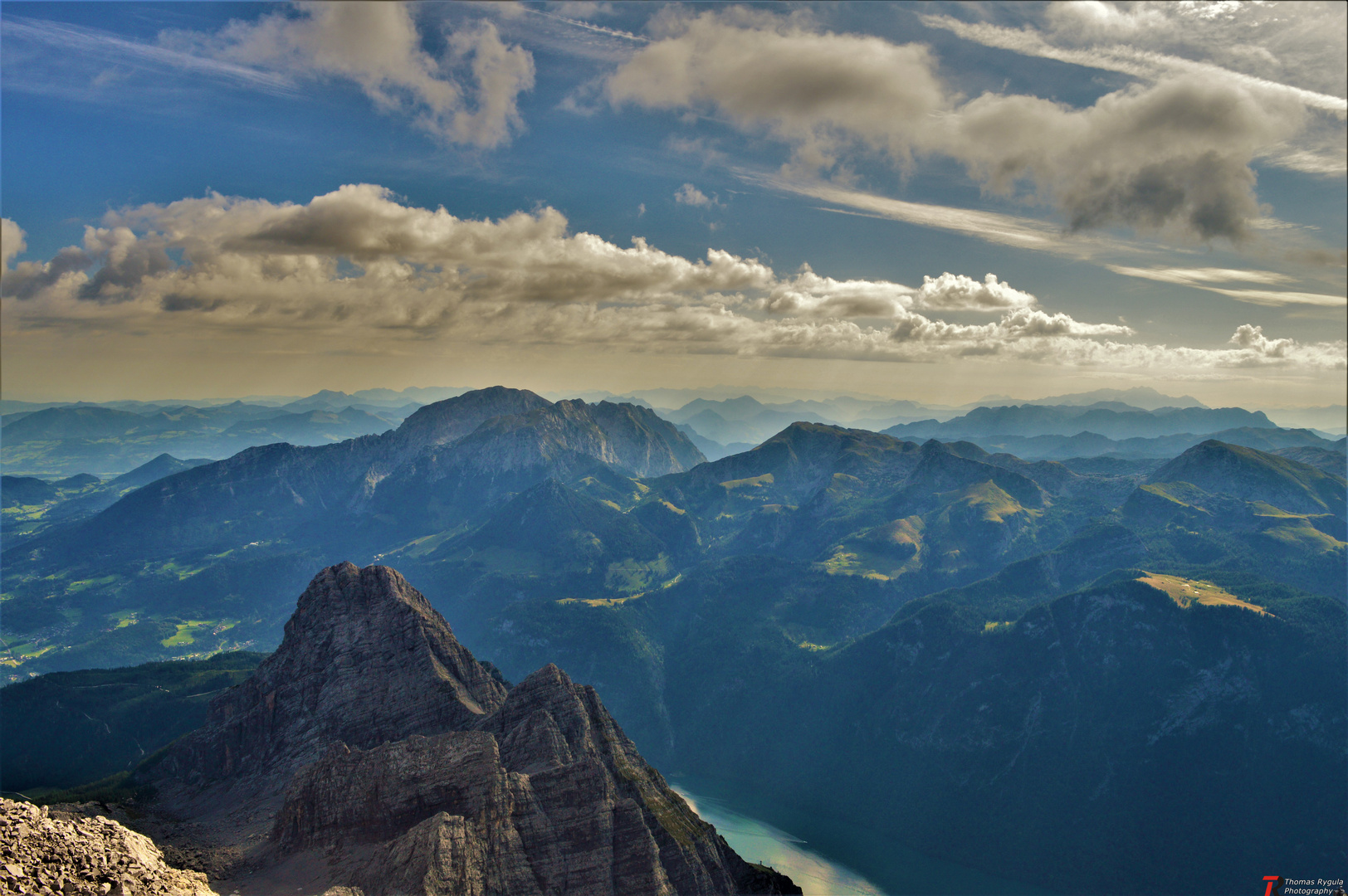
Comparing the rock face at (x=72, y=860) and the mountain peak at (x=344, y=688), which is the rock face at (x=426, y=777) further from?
the rock face at (x=72, y=860)

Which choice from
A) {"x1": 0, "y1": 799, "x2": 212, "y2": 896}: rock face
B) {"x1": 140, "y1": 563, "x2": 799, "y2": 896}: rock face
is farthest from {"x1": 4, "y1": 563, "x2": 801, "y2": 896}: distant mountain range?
{"x1": 0, "y1": 799, "x2": 212, "y2": 896}: rock face

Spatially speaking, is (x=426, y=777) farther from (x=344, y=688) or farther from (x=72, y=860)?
(x=344, y=688)

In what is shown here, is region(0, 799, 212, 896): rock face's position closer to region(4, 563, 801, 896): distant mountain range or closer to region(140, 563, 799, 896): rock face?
region(140, 563, 799, 896): rock face

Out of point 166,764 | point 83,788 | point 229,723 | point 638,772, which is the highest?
point 638,772

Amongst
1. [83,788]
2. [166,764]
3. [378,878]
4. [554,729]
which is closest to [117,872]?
[378,878]

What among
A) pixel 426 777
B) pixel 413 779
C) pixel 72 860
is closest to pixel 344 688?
pixel 413 779

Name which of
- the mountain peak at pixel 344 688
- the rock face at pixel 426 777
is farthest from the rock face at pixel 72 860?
the mountain peak at pixel 344 688

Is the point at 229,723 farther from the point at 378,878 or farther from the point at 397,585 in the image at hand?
the point at 378,878
